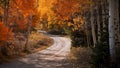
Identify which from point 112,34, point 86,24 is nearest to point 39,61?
point 86,24

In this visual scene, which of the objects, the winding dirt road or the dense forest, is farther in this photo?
the winding dirt road

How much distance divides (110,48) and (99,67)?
1197 mm

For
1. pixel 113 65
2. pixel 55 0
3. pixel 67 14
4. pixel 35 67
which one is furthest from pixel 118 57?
pixel 67 14

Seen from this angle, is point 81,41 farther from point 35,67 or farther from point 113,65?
point 113,65

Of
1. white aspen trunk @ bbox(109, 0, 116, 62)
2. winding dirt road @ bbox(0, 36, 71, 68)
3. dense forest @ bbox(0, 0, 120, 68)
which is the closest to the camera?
white aspen trunk @ bbox(109, 0, 116, 62)

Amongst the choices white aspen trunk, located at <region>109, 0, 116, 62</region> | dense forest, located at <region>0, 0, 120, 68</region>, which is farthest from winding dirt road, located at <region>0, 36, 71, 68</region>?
white aspen trunk, located at <region>109, 0, 116, 62</region>

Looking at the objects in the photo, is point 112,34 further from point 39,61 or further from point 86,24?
point 86,24

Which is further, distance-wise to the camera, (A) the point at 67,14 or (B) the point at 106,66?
(A) the point at 67,14

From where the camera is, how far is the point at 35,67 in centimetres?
2088

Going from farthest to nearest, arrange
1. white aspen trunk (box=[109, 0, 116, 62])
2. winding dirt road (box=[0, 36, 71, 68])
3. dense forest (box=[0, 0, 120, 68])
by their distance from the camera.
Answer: winding dirt road (box=[0, 36, 71, 68]), dense forest (box=[0, 0, 120, 68]), white aspen trunk (box=[109, 0, 116, 62])

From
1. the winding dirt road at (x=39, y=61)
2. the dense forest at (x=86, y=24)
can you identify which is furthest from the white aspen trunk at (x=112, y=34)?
the winding dirt road at (x=39, y=61)

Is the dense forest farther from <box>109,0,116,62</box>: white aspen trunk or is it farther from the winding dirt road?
the winding dirt road

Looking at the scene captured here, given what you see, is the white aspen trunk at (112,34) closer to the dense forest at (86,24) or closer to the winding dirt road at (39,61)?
the dense forest at (86,24)

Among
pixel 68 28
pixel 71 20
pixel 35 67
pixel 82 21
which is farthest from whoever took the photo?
pixel 68 28
